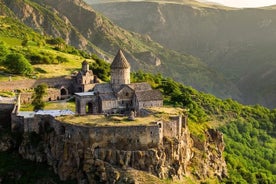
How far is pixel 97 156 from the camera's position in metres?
49.8

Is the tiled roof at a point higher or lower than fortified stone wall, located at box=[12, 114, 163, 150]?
higher

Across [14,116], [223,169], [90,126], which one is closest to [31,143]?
[14,116]

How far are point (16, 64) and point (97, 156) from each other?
132ft

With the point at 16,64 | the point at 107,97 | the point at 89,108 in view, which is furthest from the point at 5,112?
the point at 16,64

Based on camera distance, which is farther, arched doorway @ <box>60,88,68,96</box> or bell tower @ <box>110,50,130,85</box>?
arched doorway @ <box>60,88,68,96</box>

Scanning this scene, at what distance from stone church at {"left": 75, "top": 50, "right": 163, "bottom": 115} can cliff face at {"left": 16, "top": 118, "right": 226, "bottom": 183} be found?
6.72 metres

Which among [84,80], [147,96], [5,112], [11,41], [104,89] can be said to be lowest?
[5,112]

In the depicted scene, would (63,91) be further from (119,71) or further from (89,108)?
(119,71)

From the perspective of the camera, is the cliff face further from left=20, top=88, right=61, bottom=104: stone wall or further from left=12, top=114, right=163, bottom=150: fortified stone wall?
left=20, top=88, right=61, bottom=104: stone wall

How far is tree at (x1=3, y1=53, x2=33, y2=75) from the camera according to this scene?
8338 centimetres

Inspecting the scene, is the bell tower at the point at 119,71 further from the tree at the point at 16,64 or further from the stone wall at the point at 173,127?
the tree at the point at 16,64

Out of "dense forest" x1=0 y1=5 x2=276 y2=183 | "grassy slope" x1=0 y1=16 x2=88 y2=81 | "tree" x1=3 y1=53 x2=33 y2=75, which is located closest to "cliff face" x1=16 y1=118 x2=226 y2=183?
"dense forest" x1=0 y1=5 x2=276 y2=183

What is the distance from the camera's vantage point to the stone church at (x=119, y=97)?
60.7 metres

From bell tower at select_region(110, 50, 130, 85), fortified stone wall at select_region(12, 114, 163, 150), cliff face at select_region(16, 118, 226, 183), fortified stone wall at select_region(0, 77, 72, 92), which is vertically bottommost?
cliff face at select_region(16, 118, 226, 183)
